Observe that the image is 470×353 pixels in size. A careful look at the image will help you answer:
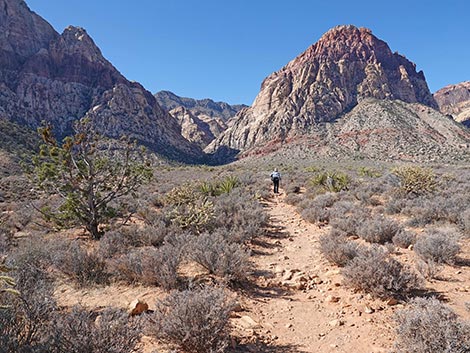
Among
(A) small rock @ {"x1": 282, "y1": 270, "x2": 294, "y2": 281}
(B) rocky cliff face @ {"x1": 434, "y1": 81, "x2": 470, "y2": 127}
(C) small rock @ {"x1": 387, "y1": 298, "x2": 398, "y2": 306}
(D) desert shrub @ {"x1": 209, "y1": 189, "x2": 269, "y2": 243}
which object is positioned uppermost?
(B) rocky cliff face @ {"x1": 434, "y1": 81, "x2": 470, "y2": 127}

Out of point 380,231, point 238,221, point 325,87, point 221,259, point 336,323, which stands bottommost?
point 336,323

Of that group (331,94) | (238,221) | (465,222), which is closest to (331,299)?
(238,221)

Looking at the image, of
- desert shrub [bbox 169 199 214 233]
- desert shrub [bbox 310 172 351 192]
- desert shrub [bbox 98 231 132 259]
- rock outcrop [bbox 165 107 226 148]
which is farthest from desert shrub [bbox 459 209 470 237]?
rock outcrop [bbox 165 107 226 148]

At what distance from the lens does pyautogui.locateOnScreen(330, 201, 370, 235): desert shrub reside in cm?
766

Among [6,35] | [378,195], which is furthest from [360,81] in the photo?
[6,35]

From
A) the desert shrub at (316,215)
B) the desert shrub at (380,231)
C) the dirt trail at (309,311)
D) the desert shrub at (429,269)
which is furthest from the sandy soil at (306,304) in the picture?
the desert shrub at (316,215)

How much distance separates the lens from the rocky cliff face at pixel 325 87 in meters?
85.1

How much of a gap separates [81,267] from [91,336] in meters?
2.82

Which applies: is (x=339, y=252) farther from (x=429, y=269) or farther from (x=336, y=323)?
(x=336, y=323)

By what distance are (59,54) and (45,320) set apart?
113 meters

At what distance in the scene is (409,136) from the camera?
62.4 metres

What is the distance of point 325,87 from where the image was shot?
295 ft

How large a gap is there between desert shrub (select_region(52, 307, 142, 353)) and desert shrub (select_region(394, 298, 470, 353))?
8.51ft

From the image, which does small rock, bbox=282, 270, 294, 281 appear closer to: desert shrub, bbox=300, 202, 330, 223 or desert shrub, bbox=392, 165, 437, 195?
desert shrub, bbox=300, 202, 330, 223
